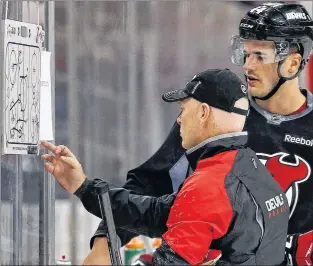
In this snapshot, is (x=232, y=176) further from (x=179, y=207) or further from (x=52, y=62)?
(x=52, y=62)

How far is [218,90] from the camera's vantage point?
3014mm

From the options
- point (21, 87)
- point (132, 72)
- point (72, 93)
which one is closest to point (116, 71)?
point (132, 72)

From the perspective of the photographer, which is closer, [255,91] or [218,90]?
[218,90]

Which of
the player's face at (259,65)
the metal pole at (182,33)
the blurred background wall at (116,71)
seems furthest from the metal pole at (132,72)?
the player's face at (259,65)

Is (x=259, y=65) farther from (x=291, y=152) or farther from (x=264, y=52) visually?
(x=291, y=152)

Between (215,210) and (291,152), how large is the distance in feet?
1.55

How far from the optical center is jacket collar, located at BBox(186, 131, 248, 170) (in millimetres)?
2988

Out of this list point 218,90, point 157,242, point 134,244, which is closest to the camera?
point 218,90

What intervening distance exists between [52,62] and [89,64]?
123 millimetres

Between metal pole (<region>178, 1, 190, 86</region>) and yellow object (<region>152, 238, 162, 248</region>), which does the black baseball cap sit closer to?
metal pole (<region>178, 1, 190, 86</region>)

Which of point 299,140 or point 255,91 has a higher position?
point 255,91

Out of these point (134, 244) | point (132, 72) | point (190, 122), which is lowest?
point (134, 244)

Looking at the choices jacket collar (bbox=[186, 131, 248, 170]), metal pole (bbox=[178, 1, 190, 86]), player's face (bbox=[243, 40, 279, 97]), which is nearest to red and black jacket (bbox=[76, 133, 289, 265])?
jacket collar (bbox=[186, 131, 248, 170])

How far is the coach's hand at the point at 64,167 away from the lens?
3.07 metres
